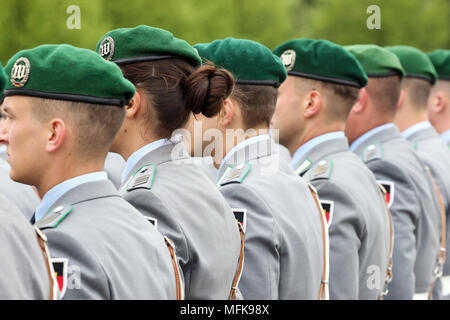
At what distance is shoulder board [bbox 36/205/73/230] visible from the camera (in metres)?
2.57

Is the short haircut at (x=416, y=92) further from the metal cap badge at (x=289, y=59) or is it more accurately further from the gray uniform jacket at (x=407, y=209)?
the metal cap badge at (x=289, y=59)

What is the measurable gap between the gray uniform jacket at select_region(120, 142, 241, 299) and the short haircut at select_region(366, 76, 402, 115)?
2.54m

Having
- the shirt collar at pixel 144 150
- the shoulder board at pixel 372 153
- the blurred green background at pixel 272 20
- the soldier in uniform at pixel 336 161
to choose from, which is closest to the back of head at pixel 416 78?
the shoulder board at pixel 372 153

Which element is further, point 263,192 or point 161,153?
point 263,192

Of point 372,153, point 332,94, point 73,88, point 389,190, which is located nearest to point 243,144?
point 332,94

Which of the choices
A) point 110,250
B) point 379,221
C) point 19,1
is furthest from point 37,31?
point 110,250

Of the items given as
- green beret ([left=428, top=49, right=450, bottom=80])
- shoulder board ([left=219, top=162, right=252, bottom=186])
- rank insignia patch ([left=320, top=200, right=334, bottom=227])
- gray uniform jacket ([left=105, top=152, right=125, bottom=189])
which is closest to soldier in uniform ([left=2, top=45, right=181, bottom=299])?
shoulder board ([left=219, top=162, right=252, bottom=186])

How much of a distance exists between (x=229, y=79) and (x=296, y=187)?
70cm

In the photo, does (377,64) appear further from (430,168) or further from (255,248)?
(255,248)

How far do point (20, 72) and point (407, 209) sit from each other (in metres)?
2.96

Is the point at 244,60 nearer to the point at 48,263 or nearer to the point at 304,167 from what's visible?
the point at 304,167

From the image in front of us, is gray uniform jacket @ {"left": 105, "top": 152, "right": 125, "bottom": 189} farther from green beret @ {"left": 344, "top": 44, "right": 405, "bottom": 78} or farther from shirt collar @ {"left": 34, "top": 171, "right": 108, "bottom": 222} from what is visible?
shirt collar @ {"left": 34, "top": 171, "right": 108, "bottom": 222}

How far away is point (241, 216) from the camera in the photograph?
11.5 feet

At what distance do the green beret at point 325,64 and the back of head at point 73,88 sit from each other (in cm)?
208
